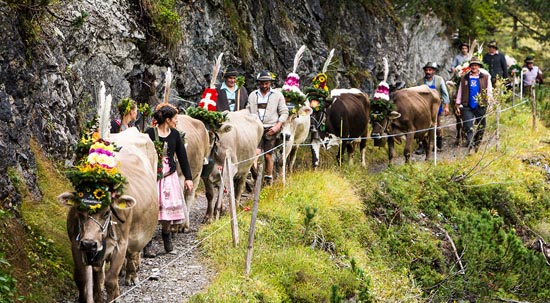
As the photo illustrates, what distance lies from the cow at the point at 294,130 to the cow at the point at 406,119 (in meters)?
1.94

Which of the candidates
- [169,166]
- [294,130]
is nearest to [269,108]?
[294,130]

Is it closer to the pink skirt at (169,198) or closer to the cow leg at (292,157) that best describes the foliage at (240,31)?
the cow leg at (292,157)

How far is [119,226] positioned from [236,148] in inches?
184

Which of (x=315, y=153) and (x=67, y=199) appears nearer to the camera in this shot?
(x=67, y=199)

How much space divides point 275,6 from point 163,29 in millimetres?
5439

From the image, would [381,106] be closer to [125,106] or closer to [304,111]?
[304,111]

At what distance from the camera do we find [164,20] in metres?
15.2

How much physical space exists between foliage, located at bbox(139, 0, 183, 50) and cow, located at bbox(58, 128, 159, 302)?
571 centimetres

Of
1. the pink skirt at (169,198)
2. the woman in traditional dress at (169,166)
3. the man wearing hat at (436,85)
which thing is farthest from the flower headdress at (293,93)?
the man wearing hat at (436,85)

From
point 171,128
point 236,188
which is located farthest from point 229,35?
point 171,128

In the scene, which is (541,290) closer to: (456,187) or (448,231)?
(448,231)

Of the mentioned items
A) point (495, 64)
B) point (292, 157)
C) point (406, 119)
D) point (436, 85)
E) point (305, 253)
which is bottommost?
point (305, 253)

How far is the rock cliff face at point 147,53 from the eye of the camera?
32.3 feet

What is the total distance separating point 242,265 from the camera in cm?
1002
